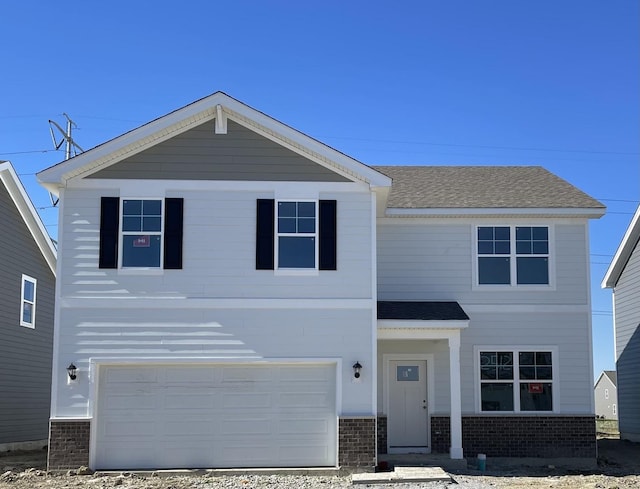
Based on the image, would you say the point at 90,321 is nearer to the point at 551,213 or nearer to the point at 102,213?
the point at 102,213

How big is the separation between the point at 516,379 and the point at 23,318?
1246 centimetres

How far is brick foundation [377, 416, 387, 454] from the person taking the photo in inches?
677

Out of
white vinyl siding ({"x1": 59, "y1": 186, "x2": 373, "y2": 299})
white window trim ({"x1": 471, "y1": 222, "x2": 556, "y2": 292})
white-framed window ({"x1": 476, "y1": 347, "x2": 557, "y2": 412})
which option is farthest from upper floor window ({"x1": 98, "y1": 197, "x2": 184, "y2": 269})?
white-framed window ({"x1": 476, "y1": 347, "x2": 557, "y2": 412})

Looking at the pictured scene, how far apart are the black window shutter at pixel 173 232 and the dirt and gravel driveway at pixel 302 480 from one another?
3.99m

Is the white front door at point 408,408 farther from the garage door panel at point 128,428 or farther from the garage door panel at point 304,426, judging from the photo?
the garage door panel at point 128,428

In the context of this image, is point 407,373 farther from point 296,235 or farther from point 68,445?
point 68,445

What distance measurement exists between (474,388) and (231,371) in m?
5.40

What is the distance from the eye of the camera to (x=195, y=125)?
16.0 m

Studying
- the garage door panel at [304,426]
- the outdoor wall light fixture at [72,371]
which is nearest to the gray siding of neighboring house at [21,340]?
the outdoor wall light fixture at [72,371]

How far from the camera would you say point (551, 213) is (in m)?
17.7

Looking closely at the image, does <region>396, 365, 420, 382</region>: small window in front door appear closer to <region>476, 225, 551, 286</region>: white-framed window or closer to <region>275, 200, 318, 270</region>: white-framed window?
<region>476, 225, 551, 286</region>: white-framed window

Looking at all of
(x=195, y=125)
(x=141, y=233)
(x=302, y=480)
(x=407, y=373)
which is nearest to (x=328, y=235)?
(x=195, y=125)

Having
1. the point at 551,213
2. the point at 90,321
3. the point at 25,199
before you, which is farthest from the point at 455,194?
the point at 25,199

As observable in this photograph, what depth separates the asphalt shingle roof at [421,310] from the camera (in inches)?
655
